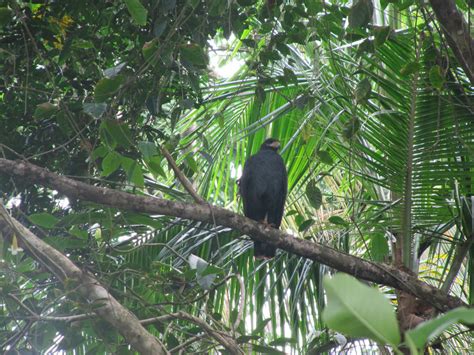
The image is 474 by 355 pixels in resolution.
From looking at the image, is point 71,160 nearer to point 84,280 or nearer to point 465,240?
Answer: point 84,280

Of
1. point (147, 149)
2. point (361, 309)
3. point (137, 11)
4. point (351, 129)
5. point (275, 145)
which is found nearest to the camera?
point (361, 309)

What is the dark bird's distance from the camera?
189 inches

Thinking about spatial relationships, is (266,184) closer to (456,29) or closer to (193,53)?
(193,53)

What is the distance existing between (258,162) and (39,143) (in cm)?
188

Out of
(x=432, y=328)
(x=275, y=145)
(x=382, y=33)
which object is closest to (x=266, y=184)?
(x=275, y=145)

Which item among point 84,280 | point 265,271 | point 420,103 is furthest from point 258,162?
point 84,280

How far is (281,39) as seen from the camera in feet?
10.9

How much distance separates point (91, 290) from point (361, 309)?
2279 millimetres

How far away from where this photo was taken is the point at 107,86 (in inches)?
90.8

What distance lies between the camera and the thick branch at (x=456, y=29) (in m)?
2.47

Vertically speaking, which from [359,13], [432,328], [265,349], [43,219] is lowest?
[265,349]

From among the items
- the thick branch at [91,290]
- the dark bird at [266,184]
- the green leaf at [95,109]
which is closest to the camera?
the green leaf at [95,109]

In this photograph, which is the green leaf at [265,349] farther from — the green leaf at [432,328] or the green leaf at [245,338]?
the green leaf at [432,328]

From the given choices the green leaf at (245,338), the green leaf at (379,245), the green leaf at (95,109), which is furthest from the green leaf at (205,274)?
the green leaf at (379,245)
